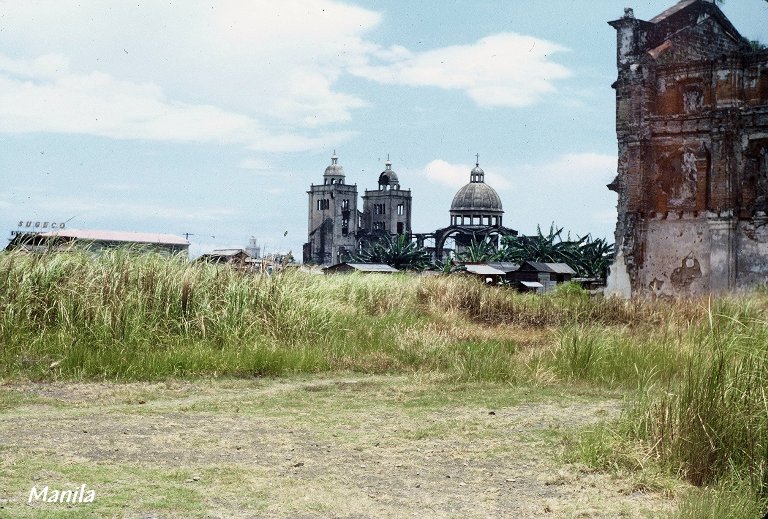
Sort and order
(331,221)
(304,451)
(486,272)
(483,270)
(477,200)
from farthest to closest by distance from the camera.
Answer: (331,221), (477,200), (483,270), (486,272), (304,451)

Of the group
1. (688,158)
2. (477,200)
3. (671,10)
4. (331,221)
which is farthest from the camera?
(331,221)

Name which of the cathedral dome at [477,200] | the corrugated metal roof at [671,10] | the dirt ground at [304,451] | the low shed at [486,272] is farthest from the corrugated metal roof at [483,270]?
the cathedral dome at [477,200]

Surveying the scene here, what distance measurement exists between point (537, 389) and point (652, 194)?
16.6m

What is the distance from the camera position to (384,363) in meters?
11.8

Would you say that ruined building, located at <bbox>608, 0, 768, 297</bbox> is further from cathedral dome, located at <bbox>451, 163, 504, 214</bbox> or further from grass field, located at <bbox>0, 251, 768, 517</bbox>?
cathedral dome, located at <bbox>451, 163, 504, 214</bbox>

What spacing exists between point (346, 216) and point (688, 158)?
7928 cm

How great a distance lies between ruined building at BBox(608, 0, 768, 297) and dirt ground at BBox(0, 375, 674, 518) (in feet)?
52.4

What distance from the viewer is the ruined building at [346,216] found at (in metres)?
102

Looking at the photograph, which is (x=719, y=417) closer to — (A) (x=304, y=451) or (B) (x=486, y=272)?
(A) (x=304, y=451)

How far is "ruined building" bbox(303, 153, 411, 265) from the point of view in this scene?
335 feet

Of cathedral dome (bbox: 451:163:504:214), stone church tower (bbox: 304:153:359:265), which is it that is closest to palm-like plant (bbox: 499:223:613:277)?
cathedral dome (bbox: 451:163:504:214)

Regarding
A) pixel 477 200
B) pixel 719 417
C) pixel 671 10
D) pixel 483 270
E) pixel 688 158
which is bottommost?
pixel 719 417

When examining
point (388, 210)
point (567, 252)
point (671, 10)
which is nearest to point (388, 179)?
point (388, 210)

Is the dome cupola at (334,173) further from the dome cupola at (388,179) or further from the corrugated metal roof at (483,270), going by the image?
the corrugated metal roof at (483,270)
